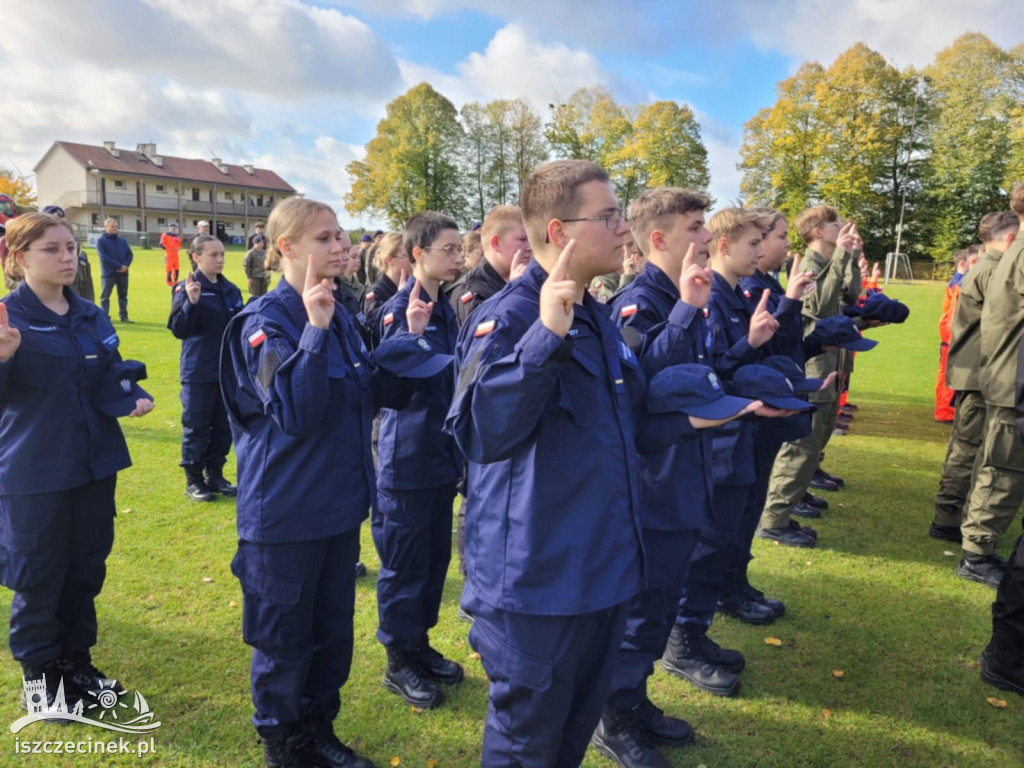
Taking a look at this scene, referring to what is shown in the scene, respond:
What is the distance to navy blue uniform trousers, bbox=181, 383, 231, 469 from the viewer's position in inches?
254

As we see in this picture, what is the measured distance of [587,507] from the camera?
2248 millimetres

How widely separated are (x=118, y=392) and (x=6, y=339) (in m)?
0.65

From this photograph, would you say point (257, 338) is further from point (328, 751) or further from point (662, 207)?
point (662, 207)

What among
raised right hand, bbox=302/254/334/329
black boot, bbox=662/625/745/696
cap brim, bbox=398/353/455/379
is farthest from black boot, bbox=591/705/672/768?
raised right hand, bbox=302/254/334/329

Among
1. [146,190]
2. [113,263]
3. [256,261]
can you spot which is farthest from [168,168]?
[256,261]

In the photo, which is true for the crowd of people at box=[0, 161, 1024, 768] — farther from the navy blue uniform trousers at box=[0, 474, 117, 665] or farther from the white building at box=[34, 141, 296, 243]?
the white building at box=[34, 141, 296, 243]

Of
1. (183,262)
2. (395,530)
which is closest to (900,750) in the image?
(395,530)

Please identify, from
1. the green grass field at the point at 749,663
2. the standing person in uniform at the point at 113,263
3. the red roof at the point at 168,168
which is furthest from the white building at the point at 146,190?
the green grass field at the point at 749,663

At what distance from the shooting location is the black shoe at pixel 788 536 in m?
5.79

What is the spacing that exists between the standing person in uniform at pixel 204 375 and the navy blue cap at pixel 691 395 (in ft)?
16.6

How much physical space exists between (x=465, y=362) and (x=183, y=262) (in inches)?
1517

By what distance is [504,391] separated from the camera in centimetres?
202

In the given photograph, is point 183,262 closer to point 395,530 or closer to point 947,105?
point 395,530

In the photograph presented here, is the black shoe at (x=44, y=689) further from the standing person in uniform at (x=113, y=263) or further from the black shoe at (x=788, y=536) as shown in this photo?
the standing person in uniform at (x=113, y=263)
